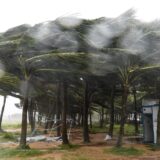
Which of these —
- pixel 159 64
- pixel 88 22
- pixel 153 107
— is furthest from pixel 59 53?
pixel 153 107

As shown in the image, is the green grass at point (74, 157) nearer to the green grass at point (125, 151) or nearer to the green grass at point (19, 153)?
the green grass at point (19, 153)

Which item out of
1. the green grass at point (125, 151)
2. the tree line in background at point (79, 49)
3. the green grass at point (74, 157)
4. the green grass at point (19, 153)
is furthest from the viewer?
the green grass at point (125, 151)

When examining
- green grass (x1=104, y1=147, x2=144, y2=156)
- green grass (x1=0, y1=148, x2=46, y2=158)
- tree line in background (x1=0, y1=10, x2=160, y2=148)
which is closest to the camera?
green grass (x1=0, y1=148, x2=46, y2=158)

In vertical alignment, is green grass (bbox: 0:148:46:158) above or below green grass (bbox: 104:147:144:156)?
below

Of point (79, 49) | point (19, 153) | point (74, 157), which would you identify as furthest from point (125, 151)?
point (79, 49)

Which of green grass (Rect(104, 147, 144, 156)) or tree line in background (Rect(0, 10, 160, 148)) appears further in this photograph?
green grass (Rect(104, 147, 144, 156))

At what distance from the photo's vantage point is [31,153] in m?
19.1

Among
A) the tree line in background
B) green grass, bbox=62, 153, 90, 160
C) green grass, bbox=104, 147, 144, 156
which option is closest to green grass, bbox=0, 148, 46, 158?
the tree line in background

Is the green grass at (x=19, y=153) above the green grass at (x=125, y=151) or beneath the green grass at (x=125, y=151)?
beneath

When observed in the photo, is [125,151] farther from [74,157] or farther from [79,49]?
[79,49]

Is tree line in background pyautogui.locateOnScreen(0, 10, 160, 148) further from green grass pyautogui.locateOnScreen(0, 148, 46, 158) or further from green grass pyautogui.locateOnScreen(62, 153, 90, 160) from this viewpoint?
green grass pyautogui.locateOnScreen(62, 153, 90, 160)

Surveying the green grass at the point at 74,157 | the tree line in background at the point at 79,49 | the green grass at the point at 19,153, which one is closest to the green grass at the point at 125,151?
the tree line in background at the point at 79,49

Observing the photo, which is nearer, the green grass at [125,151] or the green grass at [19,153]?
the green grass at [19,153]

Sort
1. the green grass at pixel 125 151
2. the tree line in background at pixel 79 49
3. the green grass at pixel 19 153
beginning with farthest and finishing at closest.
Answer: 1. the green grass at pixel 125 151
2. the tree line in background at pixel 79 49
3. the green grass at pixel 19 153
